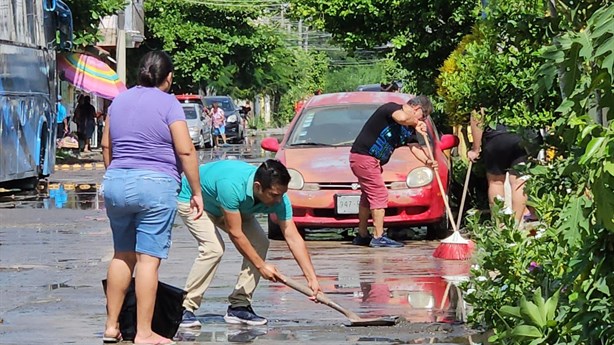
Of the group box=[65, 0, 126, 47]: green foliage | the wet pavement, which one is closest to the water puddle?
the wet pavement

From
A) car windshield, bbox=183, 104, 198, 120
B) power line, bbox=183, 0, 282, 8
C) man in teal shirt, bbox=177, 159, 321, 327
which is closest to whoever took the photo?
man in teal shirt, bbox=177, 159, 321, 327

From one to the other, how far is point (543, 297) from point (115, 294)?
297 cm

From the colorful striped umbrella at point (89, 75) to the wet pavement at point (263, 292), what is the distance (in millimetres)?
21859

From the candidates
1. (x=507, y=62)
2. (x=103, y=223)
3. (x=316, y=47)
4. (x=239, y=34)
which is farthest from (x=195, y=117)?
(x=316, y=47)

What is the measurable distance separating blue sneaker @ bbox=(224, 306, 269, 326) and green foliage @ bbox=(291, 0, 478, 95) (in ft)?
27.5

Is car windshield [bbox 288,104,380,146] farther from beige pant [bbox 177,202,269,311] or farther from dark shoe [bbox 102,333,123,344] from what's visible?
dark shoe [bbox 102,333,123,344]

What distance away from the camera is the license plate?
1311cm

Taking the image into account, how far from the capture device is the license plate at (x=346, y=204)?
13.1 metres

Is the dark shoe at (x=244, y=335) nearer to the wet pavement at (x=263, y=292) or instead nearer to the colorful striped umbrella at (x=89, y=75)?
the wet pavement at (x=263, y=292)

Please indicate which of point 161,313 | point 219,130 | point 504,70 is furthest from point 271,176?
point 219,130

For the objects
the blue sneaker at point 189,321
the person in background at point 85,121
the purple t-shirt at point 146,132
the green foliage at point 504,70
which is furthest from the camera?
the person in background at point 85,121

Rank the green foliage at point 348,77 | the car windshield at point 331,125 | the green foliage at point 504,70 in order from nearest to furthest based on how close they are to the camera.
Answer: the green foliage at point 504,70 < the car windshield at point 331,125 < the green foliage at point 348,77

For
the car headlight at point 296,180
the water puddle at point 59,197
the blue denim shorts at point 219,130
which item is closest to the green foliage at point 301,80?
the blue denim shorts at point 219,130

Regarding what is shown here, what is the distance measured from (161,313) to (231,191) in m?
0.89
